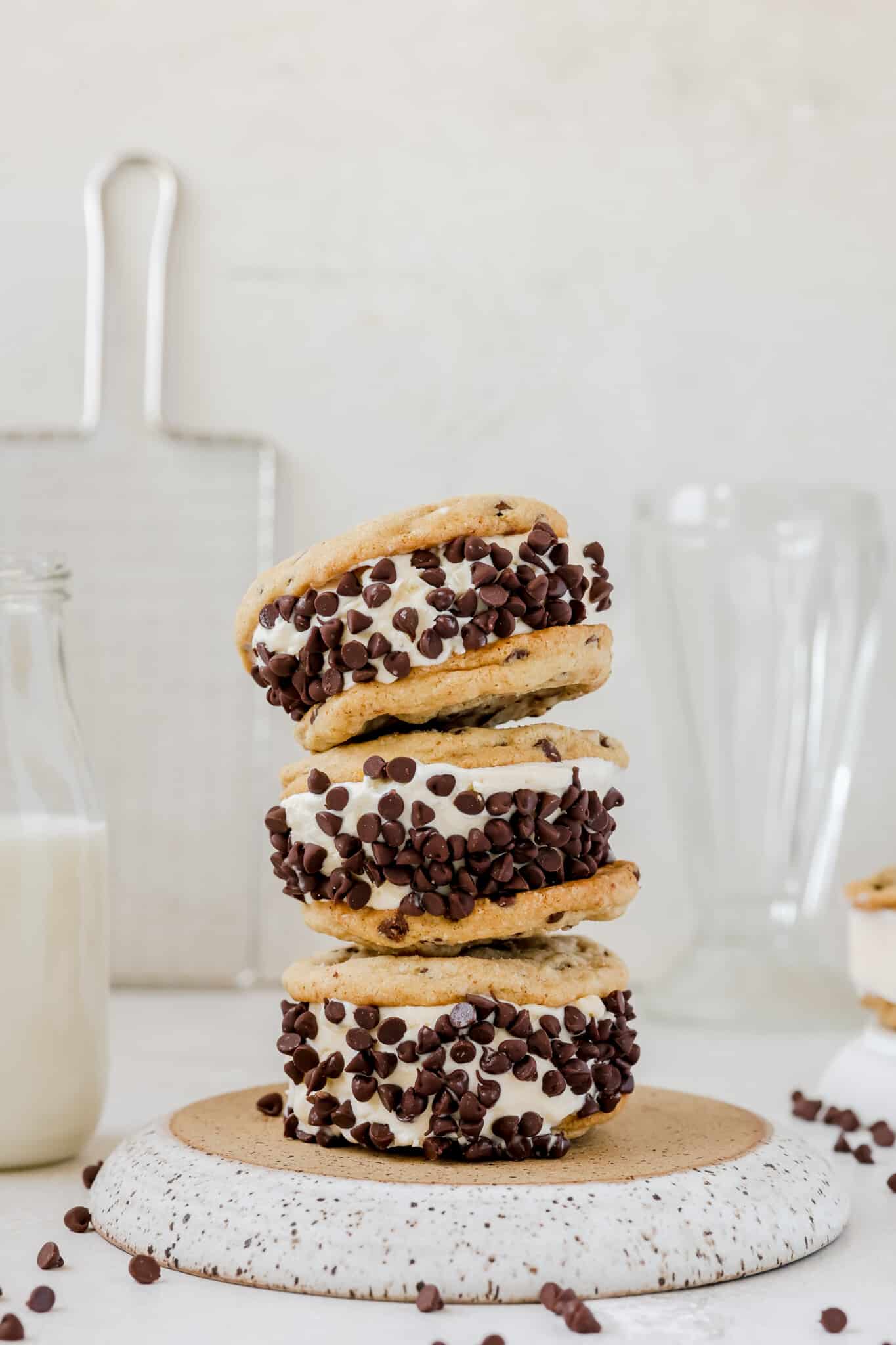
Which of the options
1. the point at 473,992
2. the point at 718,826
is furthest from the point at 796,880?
the point at 473,992

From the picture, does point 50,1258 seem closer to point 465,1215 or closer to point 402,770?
point 465,1215

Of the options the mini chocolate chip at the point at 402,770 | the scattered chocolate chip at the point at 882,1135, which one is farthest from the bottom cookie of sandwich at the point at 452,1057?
the scattered chocolate chip at the point at 882,1135

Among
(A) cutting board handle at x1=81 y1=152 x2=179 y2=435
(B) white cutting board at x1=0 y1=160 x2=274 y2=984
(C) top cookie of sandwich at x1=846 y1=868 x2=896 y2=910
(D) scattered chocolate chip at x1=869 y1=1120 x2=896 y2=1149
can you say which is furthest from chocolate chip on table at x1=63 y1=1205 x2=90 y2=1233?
(A) cutting board handle at x1=81 y1=152 x2=179 y2=435

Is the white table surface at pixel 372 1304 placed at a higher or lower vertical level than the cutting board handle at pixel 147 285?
lower

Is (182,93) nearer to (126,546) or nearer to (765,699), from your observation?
(126,546)

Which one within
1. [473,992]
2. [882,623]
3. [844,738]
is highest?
[882,623]

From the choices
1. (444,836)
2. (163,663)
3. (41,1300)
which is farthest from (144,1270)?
(163,663)

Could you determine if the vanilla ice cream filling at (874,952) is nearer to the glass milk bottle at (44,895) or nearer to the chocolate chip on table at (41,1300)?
the glass milk bottle at (44,895)

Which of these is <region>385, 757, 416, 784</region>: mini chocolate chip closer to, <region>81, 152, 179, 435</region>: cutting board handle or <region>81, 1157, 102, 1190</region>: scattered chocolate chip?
<region>81, 1157, 102, 1190</region>: scattered chocolate chip
